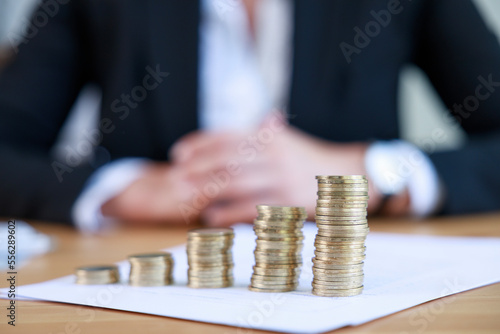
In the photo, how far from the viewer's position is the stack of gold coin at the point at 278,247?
1.91 feet

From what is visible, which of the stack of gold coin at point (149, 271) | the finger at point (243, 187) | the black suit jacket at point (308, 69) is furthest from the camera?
the black suit jacket at point (308, 69)

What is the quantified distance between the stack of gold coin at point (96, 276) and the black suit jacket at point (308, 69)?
41.2 inches

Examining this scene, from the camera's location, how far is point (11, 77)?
5.93ft

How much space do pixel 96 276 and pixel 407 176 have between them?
32.5 inches

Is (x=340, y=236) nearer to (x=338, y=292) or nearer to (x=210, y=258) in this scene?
(x=338, y=292)

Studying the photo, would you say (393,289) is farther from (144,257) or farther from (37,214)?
(37,214)

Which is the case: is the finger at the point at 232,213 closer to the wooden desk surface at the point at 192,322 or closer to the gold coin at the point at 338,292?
the wooden desk surface at the point at 192,322

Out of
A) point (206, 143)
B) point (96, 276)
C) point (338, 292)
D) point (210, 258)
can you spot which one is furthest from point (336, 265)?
point (206, 143)

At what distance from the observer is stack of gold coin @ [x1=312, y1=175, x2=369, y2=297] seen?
0.54 m

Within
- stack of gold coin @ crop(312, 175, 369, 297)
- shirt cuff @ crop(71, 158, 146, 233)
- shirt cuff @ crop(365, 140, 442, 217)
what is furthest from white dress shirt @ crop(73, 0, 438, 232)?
stack of gold coin @ crop(312, 175, 369, 297)

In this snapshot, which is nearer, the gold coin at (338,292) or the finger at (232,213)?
the gold coin at (338,292)

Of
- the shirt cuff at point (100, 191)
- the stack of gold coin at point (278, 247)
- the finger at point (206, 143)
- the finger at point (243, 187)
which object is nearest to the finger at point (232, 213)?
the finger at point (243, 187)

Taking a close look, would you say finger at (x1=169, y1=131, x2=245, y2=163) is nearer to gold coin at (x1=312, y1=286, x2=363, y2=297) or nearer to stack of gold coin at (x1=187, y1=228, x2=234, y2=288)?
stack of gold coin at (x1=187, y1=228, x2=234, y2=288)

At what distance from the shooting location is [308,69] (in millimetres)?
1685
